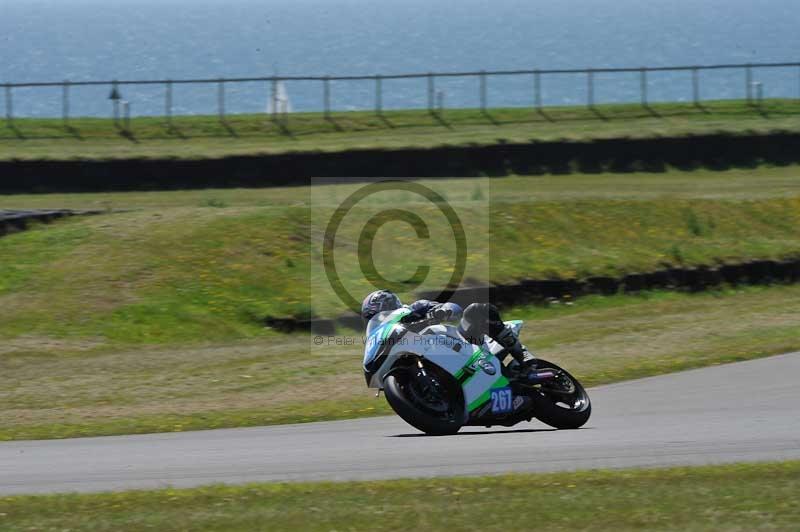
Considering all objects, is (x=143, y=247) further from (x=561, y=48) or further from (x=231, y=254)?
(x=561, y=48)

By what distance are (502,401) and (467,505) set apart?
317 centimetres

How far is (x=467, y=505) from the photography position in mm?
10070

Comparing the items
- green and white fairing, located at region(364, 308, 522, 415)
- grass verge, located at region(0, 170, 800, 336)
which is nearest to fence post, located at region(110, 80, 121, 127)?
grass verge, located at region(0, 170, 800, 336)

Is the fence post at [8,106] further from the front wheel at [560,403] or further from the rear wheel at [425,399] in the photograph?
the front wheel at [560,403]

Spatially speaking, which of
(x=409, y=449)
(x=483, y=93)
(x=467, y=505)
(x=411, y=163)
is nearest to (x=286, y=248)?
(x=411, y=163)

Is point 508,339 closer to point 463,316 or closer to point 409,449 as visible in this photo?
point 463,316

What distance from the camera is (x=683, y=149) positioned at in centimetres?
3894

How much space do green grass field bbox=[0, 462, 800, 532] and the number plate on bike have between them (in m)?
2.00

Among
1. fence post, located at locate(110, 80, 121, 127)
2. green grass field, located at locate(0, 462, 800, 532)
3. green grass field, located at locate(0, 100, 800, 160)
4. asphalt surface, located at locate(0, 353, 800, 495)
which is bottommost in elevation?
asphalt surface, located at locate(0, 353, 800, 495)

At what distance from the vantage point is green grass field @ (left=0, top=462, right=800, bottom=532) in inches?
377

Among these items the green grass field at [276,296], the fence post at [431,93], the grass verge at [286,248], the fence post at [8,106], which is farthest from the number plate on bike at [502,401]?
the fence post at [8,106]

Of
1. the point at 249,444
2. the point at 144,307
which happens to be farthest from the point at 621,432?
the point at 144,307

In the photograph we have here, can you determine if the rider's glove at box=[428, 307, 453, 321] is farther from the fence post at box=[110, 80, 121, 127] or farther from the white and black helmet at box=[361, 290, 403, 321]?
the fence post at box=[110, 80, 121, 127]

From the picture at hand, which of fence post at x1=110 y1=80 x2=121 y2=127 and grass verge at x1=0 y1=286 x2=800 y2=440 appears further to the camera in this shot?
fence post at x1=110 y1=80 x2=121 y2=127
